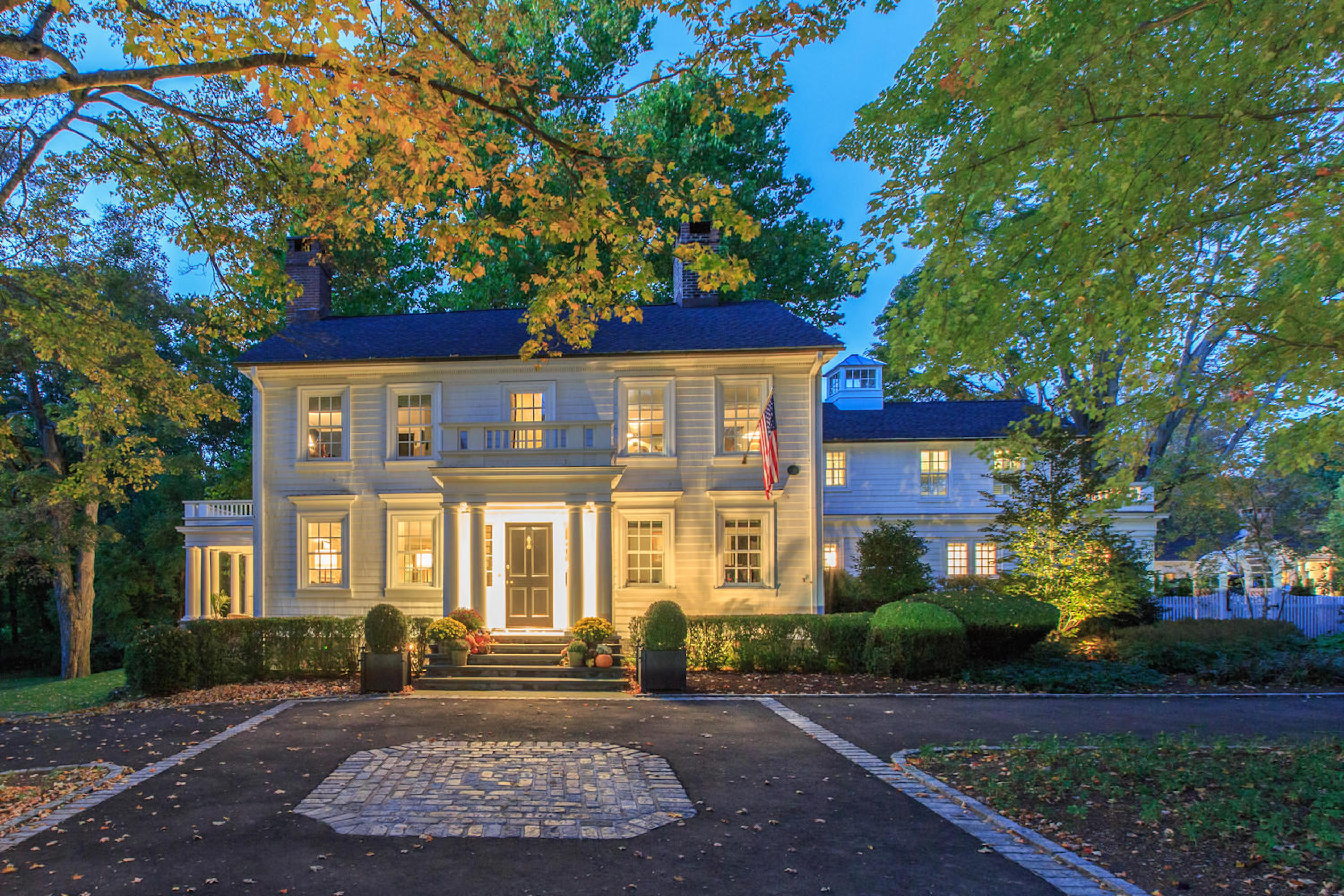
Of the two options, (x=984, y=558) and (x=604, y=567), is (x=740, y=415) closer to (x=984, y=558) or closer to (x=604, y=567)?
(x=604, y=567)

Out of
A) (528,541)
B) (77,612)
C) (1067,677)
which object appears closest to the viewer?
(1067,677)

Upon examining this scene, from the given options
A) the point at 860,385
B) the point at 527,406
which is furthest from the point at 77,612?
the point at 860,385

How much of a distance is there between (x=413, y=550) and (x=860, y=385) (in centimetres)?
1875

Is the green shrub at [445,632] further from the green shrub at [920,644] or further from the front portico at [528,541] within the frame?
the green shrub at [920,644]

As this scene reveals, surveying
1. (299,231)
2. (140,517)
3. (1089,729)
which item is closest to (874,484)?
(1089,729)

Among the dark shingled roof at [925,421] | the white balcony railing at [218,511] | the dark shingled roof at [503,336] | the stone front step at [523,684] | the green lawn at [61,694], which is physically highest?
the dark shingled roof at [503,336]

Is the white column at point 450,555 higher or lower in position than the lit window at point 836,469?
lower

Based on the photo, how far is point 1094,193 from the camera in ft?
25.8

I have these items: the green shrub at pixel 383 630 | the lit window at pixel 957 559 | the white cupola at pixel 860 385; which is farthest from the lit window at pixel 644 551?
the white cupola at pixel 860 385

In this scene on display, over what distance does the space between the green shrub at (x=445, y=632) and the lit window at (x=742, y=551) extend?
6081 millimetres

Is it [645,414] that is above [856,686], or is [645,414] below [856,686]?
above

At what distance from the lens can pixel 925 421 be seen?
87.6 feet

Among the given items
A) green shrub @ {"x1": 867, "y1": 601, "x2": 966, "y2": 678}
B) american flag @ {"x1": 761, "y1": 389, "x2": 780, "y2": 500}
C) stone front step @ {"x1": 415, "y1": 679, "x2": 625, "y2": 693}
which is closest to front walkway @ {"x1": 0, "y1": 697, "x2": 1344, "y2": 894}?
stone front step @ {"x1": 415, "y1": 679, "x2": 625, "y2": 693}

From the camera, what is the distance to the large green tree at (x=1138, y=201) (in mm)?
6637
